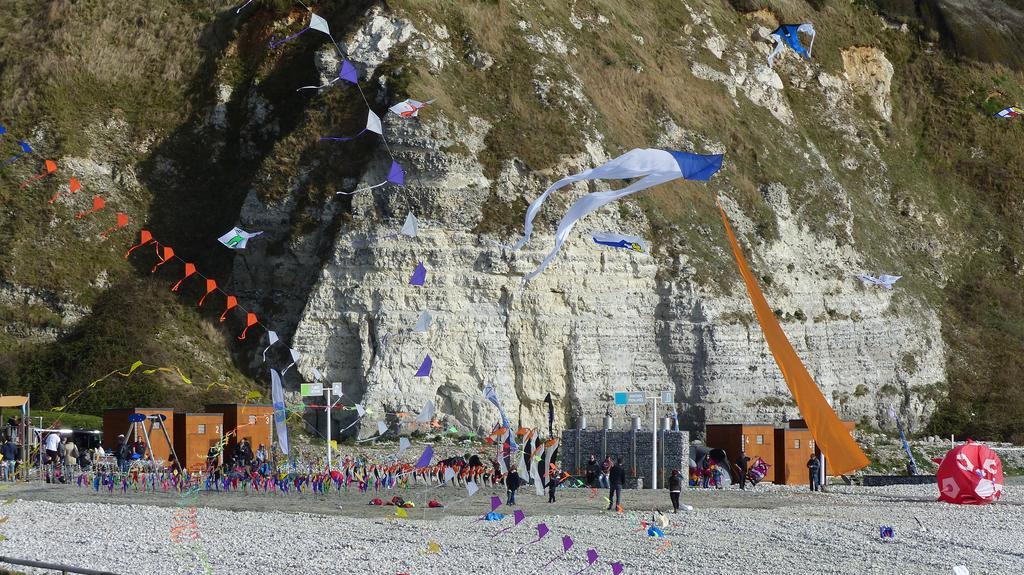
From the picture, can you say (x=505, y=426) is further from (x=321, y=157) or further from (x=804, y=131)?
(x=804, y=131)

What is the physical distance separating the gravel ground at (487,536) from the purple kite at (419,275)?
1107cm

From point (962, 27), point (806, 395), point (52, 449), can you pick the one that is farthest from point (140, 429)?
point (962, 27)

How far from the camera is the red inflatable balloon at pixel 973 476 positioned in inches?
1307

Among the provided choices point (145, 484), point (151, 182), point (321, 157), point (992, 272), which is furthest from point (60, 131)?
point (992, 272)

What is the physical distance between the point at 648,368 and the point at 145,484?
63.9ft

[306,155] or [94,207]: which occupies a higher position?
[306,155]

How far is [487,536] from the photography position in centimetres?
2509

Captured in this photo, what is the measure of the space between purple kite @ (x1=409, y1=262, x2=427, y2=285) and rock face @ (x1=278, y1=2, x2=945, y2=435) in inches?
10.8

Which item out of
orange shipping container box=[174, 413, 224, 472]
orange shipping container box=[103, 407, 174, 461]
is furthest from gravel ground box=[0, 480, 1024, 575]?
orange shipping container box=[174, 413, 224, 472]

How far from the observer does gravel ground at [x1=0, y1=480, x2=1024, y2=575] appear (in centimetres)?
2225

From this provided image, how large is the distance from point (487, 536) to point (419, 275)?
17993 mm

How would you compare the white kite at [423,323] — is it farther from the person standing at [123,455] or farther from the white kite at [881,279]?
the white kite at [881,279]

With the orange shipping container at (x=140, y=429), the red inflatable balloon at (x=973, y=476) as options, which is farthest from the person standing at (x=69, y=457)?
the red inflatable balloon at (x=973, y=476)

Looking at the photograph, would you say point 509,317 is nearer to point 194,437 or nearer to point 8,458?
point 194,437
